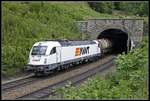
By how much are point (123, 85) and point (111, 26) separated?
32.9 metres

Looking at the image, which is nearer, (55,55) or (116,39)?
(55,55)

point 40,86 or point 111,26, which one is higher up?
point 111,26

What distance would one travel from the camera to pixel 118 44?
56.6 m

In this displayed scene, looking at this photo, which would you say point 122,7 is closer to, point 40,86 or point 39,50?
point 39,50

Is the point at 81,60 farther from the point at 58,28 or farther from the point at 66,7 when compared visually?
the point at 66,7

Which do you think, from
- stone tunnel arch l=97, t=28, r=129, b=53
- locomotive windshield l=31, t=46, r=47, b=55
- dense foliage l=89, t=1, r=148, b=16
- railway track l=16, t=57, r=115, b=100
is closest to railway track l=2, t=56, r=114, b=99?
railway track l=16, t=57, r=115, b=100

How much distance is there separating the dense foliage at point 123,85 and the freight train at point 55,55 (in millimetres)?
9123

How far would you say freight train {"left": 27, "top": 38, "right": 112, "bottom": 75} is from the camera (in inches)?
1129

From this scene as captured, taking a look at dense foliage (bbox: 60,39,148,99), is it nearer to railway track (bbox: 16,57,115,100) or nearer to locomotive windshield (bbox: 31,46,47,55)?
railway track (bbox: 16,57,115,100)

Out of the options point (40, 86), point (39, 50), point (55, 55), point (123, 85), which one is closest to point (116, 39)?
point (55, 55)

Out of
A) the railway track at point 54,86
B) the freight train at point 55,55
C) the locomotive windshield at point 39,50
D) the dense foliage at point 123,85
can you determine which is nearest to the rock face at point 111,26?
the freight train at point 55,55

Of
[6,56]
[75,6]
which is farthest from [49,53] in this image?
[75,6]

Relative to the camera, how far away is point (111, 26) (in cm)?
4850

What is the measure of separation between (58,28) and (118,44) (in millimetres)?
15204
